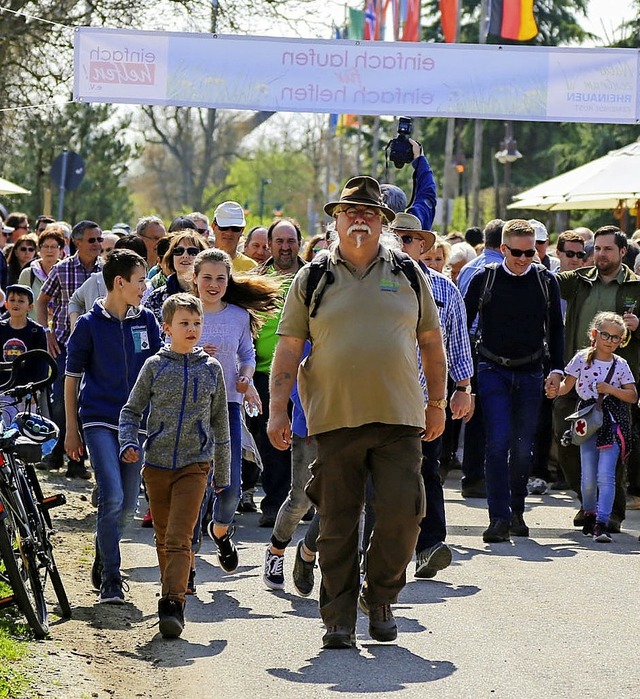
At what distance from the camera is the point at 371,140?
6631 centimetres

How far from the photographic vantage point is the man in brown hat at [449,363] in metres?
8.80

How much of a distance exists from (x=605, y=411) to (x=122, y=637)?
496 cm

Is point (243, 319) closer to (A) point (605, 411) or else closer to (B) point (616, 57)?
(A) point (605, 411)

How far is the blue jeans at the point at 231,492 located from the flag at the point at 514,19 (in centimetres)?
1965

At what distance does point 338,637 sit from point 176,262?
3.94 m

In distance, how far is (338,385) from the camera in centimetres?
696

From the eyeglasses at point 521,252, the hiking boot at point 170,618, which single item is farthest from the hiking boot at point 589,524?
the hiking boot at point 170,618

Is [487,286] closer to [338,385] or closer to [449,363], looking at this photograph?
[449,363]

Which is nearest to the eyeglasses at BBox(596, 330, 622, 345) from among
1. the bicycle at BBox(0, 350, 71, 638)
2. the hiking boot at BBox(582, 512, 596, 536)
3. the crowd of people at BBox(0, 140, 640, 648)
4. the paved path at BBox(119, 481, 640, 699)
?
the crowd of people at BBox(0, 140, 640, 648)

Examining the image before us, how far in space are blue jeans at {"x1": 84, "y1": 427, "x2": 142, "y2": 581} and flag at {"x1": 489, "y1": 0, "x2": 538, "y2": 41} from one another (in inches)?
809

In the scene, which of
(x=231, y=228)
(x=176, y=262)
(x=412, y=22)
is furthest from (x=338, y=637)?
(x=412, y=22)

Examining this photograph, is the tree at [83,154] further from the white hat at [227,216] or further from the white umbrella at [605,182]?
the white hat at [227,216]

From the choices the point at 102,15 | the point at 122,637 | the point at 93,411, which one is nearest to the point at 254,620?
the point at 122,637

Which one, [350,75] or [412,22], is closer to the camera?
[350,75]
